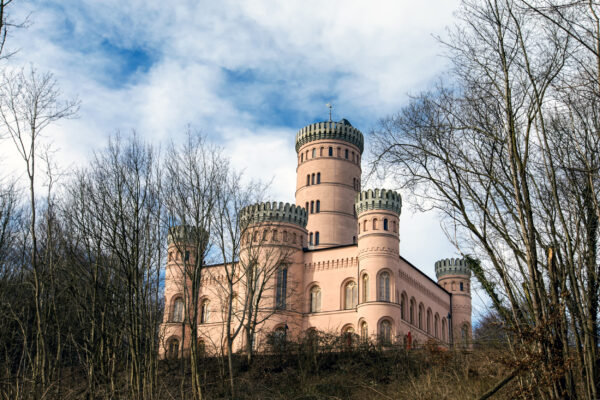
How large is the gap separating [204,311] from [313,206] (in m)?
10.9

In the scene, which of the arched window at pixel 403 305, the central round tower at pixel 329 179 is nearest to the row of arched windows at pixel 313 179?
the central round tower at pixel 329 179

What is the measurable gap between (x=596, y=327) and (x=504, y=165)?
3561 millimetres

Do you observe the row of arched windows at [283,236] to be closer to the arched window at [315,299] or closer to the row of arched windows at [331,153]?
the arched window at [315,299]

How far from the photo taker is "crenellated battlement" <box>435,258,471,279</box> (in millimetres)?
47344

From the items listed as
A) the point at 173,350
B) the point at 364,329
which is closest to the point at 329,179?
the point at 364,329

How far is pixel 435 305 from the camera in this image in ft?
142

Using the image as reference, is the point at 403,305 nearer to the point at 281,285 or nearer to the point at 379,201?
the point at 379,201

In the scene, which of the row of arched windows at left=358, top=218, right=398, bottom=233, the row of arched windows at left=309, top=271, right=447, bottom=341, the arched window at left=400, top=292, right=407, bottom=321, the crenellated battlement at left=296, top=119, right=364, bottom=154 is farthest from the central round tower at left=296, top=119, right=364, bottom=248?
the arched window at left=400, top=292, right=407, bottom=321

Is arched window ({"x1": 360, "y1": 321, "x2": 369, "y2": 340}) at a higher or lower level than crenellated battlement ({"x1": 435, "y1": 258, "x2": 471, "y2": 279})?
lower

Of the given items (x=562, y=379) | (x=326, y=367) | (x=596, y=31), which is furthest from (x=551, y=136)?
(x=326, y=367)

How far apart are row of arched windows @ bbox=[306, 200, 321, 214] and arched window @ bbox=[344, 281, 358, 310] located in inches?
323

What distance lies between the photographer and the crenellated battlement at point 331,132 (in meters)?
45.9

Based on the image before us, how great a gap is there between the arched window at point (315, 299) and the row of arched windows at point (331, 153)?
451 inches

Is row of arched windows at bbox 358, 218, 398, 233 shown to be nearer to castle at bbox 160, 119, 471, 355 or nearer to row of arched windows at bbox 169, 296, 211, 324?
castle at bbox 160, 119, 471, 355
